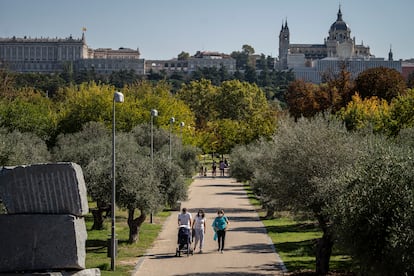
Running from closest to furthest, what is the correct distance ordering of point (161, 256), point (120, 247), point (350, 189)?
point (350, 189) < point (161, 256) < point (120, 247)

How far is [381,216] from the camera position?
14.0 m

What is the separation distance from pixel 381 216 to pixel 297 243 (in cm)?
1399

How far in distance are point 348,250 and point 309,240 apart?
13821 mm

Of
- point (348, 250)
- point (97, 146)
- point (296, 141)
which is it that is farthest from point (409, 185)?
point (97, 146)

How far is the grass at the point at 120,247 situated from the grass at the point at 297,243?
14.8 ft

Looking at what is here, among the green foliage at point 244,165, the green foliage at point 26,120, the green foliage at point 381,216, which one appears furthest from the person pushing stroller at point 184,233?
the green foliage at point 26,120

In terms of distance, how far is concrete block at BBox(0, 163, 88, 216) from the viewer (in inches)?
501

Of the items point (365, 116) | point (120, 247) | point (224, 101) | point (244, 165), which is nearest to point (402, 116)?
point (365, 116)

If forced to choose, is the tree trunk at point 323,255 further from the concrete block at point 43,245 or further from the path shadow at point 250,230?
the path shadow at point 250,230

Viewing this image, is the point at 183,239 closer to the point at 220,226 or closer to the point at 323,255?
the point at 220,226

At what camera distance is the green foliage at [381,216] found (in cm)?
1291

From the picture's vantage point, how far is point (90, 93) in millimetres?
63969

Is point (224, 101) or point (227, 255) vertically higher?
point (224, 101)

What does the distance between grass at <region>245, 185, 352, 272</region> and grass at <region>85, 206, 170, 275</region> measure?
452 centimetres
